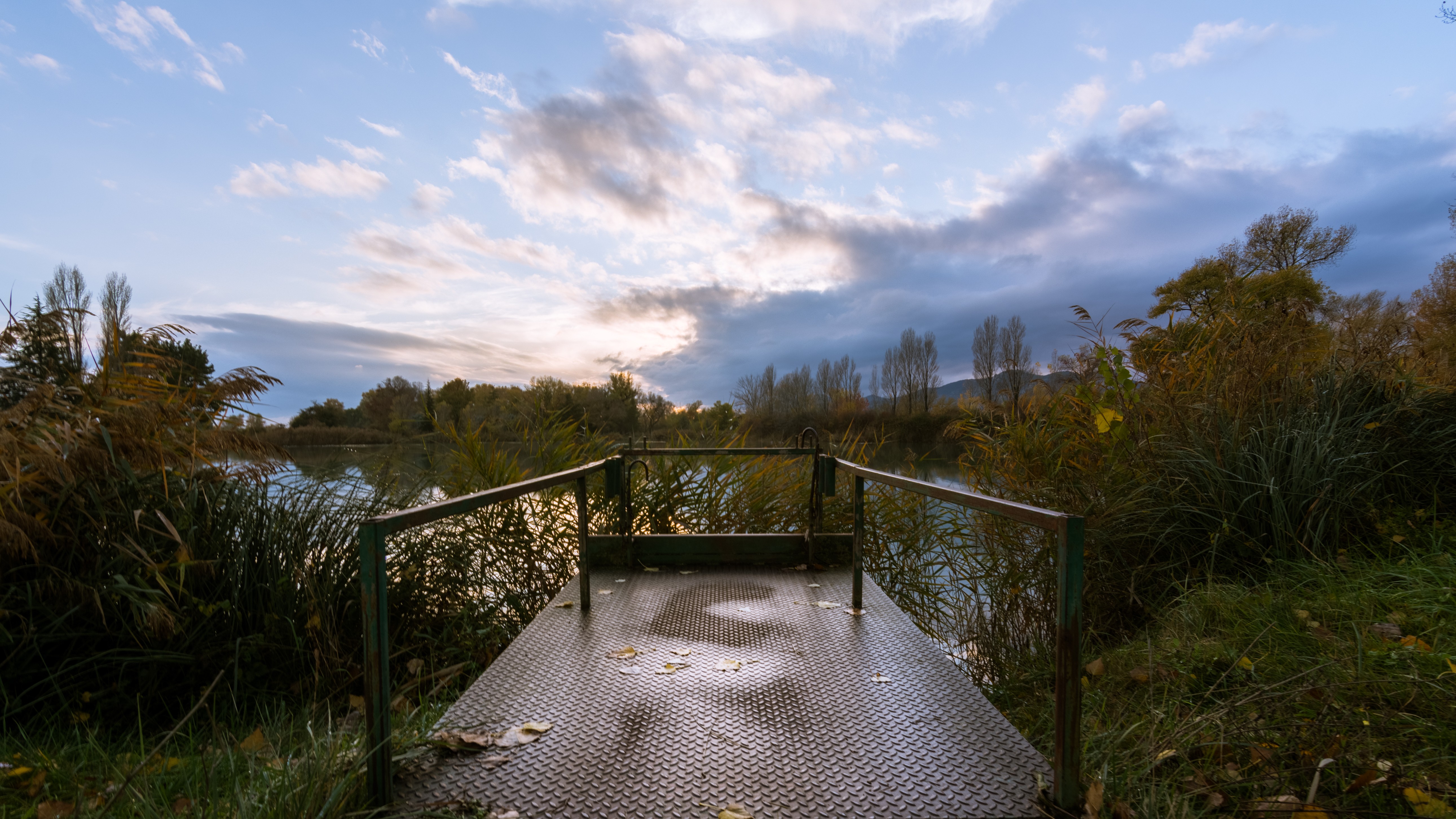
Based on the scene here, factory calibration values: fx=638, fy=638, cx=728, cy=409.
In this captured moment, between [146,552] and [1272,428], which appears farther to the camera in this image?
[1272,428]

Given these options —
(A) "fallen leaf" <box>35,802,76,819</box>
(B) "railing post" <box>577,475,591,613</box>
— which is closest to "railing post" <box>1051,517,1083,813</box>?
(B) "railing post" <box>577,475,591,613</box>

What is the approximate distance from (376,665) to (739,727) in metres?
0.94

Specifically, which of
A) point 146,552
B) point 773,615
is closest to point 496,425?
point 146,552

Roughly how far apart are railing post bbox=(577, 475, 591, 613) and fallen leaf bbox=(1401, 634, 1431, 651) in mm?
3050

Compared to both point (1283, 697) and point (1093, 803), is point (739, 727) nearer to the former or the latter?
point (1093, 803)

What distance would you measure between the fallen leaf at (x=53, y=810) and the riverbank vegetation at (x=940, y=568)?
13 millimetres

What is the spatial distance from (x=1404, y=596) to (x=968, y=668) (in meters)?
2.09

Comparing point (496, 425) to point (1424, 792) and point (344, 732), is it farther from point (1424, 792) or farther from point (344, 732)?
point (1424, 792)

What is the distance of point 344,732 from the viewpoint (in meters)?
1.49

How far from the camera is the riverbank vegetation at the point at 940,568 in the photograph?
184 cm

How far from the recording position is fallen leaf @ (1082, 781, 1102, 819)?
1.33 meters

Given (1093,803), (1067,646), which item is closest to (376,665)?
(1067,646)

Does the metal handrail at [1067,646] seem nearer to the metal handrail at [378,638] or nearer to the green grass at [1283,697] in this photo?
the green grass at [1283,697]

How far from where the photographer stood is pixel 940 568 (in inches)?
191
